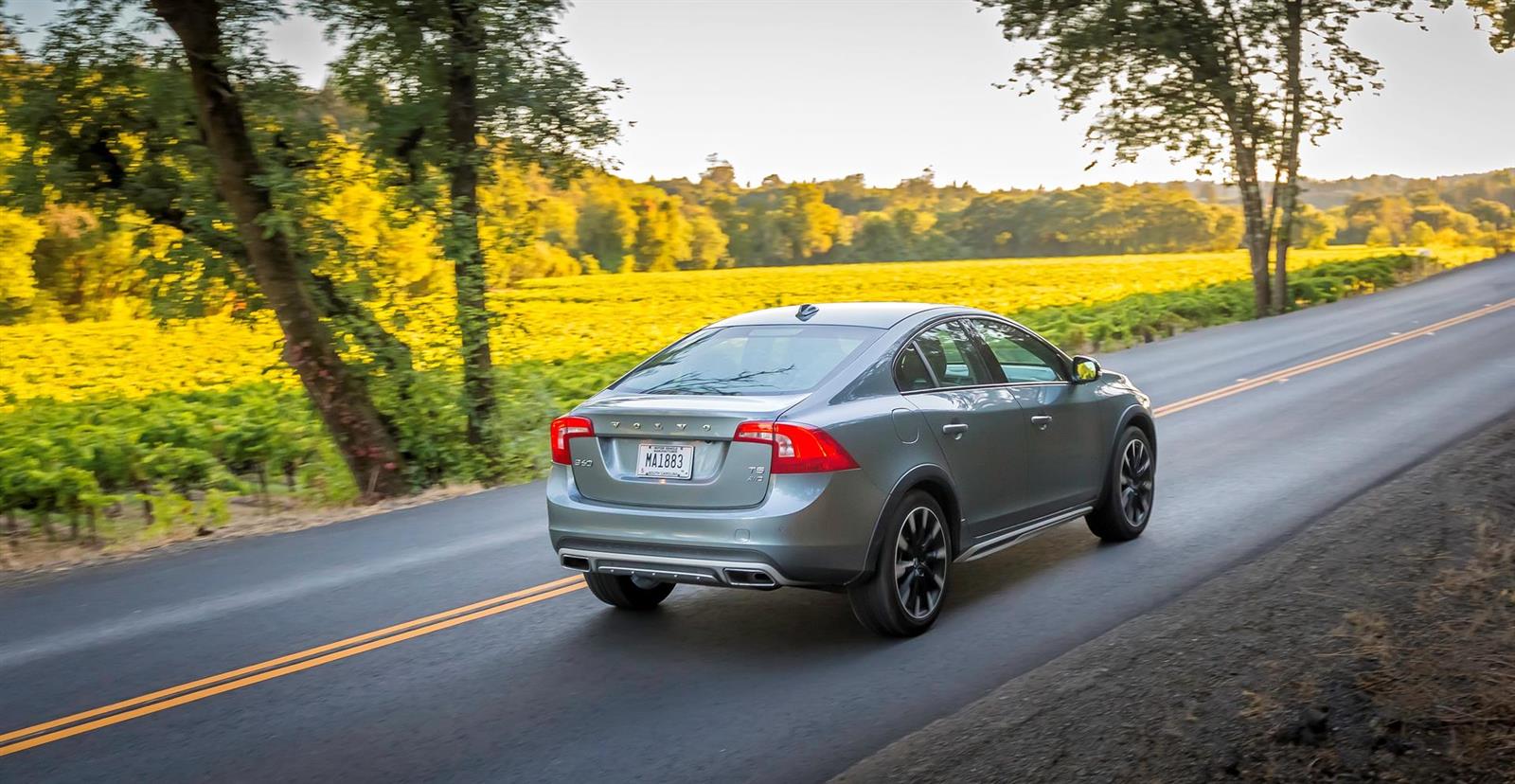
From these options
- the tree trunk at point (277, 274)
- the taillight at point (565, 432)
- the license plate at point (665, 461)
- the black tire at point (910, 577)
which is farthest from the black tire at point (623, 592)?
the tree trunk at point (277, 274)

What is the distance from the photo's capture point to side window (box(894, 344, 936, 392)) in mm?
7004

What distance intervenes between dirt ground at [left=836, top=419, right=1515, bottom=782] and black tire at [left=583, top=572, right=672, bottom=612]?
8.32ft

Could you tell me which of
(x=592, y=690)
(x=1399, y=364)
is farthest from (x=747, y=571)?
(x=1399, y=364)

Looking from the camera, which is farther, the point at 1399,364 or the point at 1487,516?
the point at 1399,364

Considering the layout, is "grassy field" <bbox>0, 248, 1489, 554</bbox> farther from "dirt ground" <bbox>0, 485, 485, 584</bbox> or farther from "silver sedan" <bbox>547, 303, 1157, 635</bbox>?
"silver sedan" <bbox>547, 303, 1157, 635</bbox>

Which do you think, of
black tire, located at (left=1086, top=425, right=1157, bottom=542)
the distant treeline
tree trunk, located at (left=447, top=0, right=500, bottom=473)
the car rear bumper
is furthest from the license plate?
the distant treeline

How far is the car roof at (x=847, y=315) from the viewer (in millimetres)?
7320

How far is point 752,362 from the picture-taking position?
703 cm

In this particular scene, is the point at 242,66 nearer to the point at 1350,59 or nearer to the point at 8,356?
the point at 8,356

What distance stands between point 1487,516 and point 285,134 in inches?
421

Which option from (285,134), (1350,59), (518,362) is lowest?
(518,362)

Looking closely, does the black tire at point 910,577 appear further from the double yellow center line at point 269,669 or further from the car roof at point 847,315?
the double yellow center line at point 269,669

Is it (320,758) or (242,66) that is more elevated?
(242,66)

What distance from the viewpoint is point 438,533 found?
408 inches
